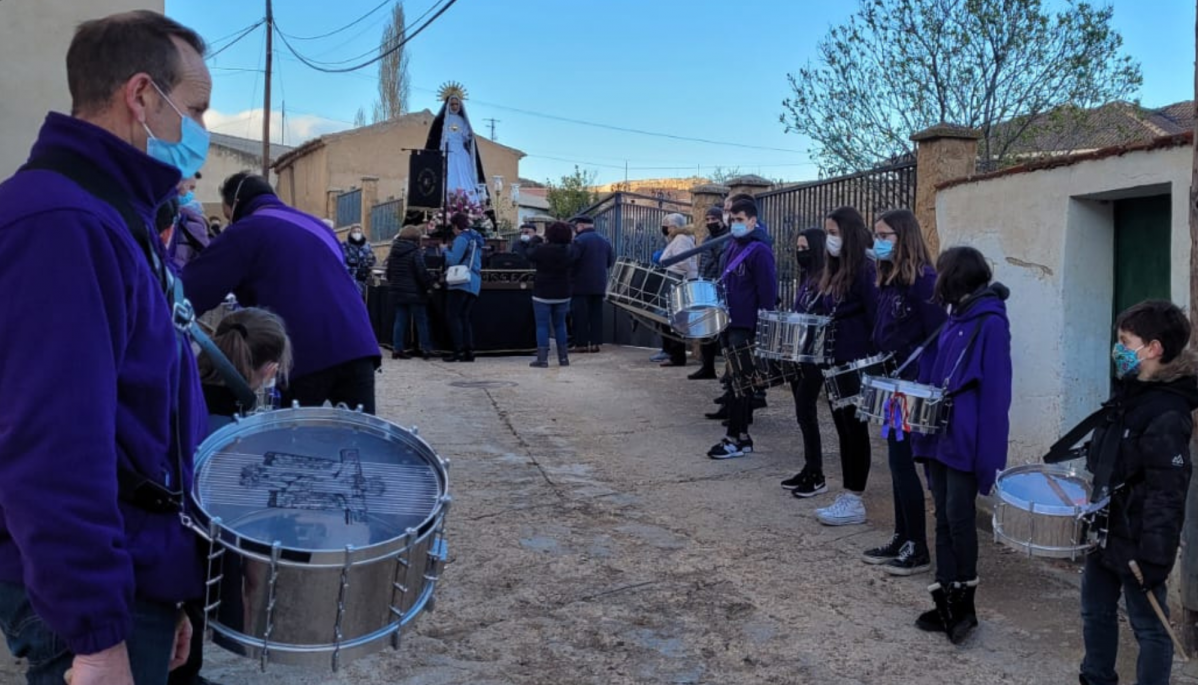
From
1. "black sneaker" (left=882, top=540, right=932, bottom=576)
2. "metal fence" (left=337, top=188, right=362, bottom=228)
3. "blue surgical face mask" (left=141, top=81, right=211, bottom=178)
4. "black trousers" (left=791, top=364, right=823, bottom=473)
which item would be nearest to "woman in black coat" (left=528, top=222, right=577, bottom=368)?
"black trousers" (left=791, top=364, right=823, bottom=473)

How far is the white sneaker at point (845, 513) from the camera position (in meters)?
6.17

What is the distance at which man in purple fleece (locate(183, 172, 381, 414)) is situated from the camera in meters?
4.18

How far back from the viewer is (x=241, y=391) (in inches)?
110

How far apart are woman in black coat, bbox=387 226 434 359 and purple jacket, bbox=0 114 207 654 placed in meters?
11.5

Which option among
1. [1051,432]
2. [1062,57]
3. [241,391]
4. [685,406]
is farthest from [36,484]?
[1062,57]

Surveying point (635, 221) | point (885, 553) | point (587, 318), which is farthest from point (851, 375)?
point (635, 221)

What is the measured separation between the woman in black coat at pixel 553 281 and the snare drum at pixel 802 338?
6.72 metres

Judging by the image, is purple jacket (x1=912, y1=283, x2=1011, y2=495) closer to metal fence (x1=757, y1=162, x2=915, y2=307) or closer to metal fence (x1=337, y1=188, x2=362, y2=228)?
metal fence (x1=757, y1=162, x2=915, y2=307)

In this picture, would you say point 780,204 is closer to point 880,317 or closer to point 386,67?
point 880,317

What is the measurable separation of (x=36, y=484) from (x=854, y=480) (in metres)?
5.25

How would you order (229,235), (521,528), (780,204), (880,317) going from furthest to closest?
(780,204) → (521,528) → (880,317) → (229,235)

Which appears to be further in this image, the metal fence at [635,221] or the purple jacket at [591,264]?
the metal fence at [635,221]

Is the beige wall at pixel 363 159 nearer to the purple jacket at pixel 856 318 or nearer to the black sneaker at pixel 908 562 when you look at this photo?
the purple jacket at pixel 856 318

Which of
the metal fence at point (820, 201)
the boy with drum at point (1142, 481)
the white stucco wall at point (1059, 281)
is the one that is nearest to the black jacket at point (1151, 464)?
the boy with drum at point (1142, 481)
